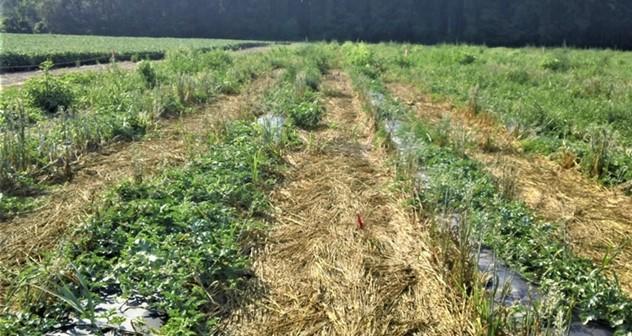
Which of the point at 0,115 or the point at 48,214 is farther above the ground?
the point at 0,115

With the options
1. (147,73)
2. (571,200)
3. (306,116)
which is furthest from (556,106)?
(147,73)

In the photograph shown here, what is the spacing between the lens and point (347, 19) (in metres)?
53.3

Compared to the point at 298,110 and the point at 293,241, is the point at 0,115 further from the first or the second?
the point at 293,241

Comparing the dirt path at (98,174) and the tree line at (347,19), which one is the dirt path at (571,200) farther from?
the tree line at (347,19)

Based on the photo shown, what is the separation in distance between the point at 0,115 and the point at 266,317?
16.9 ft

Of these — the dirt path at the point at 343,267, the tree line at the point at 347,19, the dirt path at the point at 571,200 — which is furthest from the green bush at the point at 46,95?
the tree line at the point at 347,19

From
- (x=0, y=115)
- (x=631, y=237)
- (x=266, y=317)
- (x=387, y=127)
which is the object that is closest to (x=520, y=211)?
(x=631, y=237)

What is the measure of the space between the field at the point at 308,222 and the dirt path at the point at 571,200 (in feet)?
0.08

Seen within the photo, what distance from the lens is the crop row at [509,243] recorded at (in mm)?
2516

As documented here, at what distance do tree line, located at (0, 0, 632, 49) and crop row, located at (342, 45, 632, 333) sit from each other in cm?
4502

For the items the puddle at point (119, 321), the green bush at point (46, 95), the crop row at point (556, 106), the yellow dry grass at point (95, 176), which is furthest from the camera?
the green bush at point (46, 95)

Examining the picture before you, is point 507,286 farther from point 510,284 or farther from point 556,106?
point 556,106

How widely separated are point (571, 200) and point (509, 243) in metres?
1.78

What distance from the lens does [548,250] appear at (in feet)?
10.1
